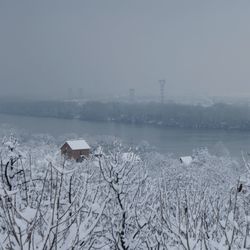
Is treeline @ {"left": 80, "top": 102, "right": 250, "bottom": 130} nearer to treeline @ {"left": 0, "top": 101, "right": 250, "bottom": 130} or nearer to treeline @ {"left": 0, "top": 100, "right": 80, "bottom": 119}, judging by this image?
treeline @ {"left": 0, "top": 101, "right": 250, "bottom": 130}

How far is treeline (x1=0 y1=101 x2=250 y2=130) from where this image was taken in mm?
71000

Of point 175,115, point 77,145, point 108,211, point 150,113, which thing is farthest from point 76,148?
point 150,113

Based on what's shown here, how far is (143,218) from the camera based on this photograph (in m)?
6.55

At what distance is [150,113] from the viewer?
85.3 meters

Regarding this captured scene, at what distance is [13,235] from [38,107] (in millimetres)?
100417

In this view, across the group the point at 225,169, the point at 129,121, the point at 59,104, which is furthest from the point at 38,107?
the point at 225,169

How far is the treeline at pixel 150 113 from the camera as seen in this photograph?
233 feet

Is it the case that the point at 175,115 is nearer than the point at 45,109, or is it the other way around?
the point at 175,115

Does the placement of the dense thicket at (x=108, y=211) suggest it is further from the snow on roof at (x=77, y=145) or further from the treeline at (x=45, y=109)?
the treeline at (x=45, y=109)

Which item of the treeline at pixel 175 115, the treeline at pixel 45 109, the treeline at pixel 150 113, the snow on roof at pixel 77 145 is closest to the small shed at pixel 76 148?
the snow on roof at pixel 77 145

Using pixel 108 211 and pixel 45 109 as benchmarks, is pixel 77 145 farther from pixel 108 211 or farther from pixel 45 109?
pixel 45 109

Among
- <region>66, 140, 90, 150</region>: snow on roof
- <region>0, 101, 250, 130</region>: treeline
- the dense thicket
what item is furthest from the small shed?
<region>0, 101, 250, 130</region>: treeline

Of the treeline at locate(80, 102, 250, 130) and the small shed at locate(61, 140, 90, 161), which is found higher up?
the treeline at locate(80, 102, 250, 130)

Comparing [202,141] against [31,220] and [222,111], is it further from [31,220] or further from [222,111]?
[31,220]
